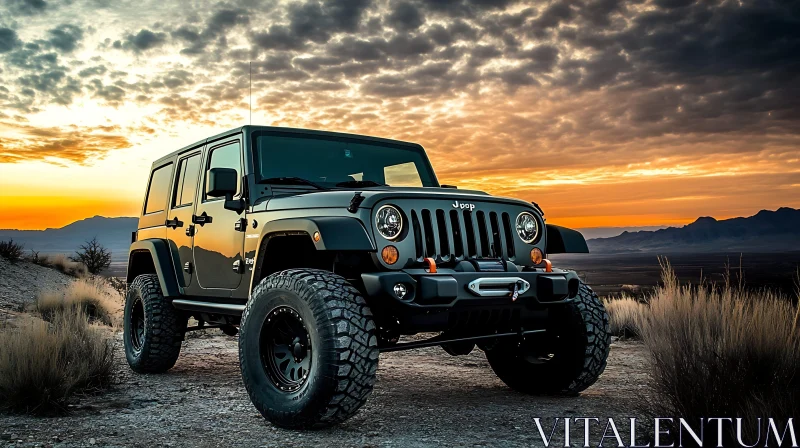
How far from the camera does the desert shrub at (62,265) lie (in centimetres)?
2509

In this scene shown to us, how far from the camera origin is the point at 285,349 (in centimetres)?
529

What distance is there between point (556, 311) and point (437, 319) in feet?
4.91

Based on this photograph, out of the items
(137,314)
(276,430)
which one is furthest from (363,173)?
(137,314)

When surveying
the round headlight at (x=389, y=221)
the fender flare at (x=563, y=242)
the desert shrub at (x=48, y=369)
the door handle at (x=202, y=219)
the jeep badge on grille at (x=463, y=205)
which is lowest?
the desert shrub at (x=48, y=369)

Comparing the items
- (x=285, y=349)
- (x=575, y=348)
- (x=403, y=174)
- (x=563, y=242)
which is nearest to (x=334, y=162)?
(x=403, y=174)

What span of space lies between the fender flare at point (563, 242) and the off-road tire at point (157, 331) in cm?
→ 413

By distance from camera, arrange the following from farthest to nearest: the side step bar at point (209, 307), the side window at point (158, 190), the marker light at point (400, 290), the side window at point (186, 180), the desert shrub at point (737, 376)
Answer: the side window at point (158, 190) → the side window at point (186, 180) → the side step bar at point (209, 307) → the marker light at point (400, 290) → the desert shrub at point (737, 376)

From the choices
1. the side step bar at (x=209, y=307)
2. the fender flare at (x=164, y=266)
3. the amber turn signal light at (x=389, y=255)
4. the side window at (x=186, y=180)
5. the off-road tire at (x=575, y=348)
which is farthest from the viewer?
the fender flare at (x=164, y=266)

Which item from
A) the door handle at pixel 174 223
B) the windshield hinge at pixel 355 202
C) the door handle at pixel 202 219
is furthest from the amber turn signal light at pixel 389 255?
the door handle at pixel 174 223

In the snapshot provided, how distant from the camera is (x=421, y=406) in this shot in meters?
5.99

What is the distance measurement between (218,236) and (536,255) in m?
2.85

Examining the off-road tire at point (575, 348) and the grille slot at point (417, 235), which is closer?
the grille slot at point (417, 235)

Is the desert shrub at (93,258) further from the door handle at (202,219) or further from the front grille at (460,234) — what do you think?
the front grille at (460,234)

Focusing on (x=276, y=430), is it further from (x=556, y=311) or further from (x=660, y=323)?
(x=660, y=323)
